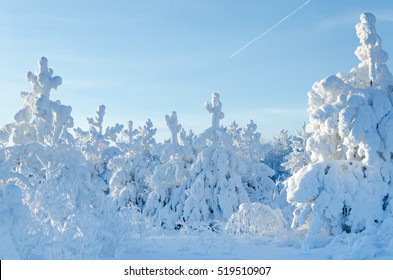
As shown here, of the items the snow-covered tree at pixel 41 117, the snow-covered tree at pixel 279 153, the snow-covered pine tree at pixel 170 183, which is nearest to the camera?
the snow-covered tree at pixel 41 117

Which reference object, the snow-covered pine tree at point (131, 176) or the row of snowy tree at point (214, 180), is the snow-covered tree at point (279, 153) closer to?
the snow-covered pine tree at point (131, 176)

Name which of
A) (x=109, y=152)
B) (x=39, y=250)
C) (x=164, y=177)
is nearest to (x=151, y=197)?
(x=164, y=177)

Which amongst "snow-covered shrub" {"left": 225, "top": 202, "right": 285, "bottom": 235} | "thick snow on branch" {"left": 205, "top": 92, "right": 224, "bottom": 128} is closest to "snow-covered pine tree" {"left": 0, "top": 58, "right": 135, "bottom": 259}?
"snow-covered shrub" {"left": 225, "top": 202, "right": 285, "bottom": 235}

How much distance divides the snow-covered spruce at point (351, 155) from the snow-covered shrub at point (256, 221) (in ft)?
3.92

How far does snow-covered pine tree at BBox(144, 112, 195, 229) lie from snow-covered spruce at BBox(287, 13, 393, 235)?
11.6 meters

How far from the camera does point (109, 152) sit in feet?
119

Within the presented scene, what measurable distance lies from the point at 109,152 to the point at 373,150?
23.7m

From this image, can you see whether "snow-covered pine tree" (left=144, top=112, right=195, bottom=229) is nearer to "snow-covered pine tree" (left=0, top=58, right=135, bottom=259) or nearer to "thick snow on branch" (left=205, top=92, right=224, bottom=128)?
"thick snow on branch" (left=205, top=92, right=224, bottom=128)

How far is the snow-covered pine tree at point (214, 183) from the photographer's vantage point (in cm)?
2661

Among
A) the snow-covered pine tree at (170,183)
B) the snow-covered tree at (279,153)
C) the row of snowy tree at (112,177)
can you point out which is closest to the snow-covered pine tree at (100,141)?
the row of snowy tree at (112,177)

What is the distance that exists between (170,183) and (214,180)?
3733 mm

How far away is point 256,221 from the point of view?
18578 millimetres

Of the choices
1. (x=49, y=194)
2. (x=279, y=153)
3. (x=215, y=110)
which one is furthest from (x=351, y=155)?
(x=279, y=153)

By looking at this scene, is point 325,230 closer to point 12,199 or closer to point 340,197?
point 340,197
